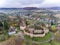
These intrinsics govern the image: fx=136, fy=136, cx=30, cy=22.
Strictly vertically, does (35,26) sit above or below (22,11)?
below

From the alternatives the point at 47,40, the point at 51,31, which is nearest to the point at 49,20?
the point at 51,31

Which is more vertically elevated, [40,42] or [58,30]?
[58,30]

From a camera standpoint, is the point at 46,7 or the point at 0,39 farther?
the point at 46,7

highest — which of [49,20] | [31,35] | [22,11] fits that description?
[22,11]

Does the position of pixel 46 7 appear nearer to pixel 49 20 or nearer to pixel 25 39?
pixel 49 20

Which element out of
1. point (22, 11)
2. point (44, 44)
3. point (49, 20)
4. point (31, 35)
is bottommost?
point (44, 44)

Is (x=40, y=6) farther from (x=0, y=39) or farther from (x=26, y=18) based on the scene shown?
(x=0, y=39)

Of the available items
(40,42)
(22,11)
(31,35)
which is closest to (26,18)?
(22,11)
